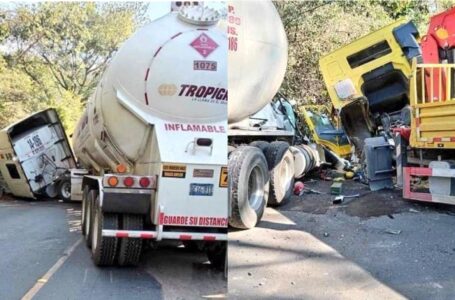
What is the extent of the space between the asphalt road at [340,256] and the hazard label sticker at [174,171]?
1.69ft

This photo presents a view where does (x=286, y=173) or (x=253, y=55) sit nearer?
(x=253, y=55)

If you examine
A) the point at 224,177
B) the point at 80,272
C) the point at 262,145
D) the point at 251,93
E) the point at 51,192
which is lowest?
the point at 80,272

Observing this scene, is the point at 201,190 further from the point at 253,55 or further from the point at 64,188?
the point at 64,188

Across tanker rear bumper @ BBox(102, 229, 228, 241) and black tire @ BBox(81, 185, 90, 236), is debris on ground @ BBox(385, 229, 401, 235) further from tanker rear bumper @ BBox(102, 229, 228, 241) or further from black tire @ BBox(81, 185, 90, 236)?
black tire @ BBox(81, 185, 90, 236)

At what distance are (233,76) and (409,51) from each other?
241 centimetres

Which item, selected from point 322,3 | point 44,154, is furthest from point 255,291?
point 44,154

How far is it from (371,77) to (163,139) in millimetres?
1407

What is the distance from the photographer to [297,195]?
268 cm

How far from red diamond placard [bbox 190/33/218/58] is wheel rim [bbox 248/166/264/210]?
51cm

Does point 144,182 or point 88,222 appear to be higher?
point 144,182

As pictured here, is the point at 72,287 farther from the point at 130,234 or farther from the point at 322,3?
the point at 322,3

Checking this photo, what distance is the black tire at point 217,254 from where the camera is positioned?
1688 mm

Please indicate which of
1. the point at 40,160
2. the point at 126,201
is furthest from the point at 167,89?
the point at 40,160

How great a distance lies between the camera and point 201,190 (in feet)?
7.03
